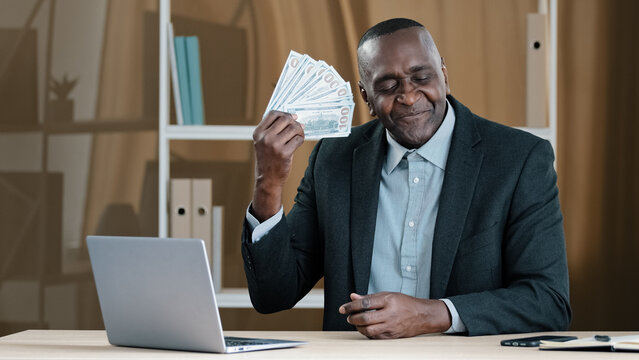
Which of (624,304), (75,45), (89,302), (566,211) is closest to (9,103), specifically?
(75,45)

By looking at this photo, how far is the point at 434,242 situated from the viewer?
5.94 ft

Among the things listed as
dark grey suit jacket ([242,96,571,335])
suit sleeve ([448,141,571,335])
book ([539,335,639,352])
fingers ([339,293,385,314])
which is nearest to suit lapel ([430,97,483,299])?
dark grey suit jacket ([242,96,571,335])

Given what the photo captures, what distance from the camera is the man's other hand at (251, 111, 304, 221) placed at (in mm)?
1783

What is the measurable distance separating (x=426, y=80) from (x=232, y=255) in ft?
5.35

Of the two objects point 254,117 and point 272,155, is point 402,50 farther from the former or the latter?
point 254,117

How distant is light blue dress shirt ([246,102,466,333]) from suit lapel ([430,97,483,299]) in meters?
0.07

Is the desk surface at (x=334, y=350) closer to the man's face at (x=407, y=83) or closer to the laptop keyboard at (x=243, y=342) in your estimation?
the laptop keyboard at (x=243, y=342)

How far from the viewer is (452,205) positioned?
1816 millimetres

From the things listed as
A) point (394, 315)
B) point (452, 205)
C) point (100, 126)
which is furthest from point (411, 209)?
point (100, 126)

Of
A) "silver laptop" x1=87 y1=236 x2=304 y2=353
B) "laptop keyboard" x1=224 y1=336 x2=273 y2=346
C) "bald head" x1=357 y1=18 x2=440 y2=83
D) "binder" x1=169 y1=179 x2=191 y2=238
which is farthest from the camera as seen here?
"binder" x1=169 y1=179 x2=191 y2=238

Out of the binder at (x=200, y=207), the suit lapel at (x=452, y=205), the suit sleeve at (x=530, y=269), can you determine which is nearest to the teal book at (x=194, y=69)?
the binder at (x=200, y=207)

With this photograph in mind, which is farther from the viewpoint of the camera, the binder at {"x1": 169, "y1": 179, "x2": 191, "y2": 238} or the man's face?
the binder at {"x1": 169, "y1": 179, "x2": 191, "y2": 238}

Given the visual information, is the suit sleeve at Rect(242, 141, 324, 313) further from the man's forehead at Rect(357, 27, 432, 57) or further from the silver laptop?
the silver laptop

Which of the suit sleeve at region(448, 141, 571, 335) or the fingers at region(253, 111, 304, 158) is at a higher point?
the fingers at region(253, 111, 304, 158)
